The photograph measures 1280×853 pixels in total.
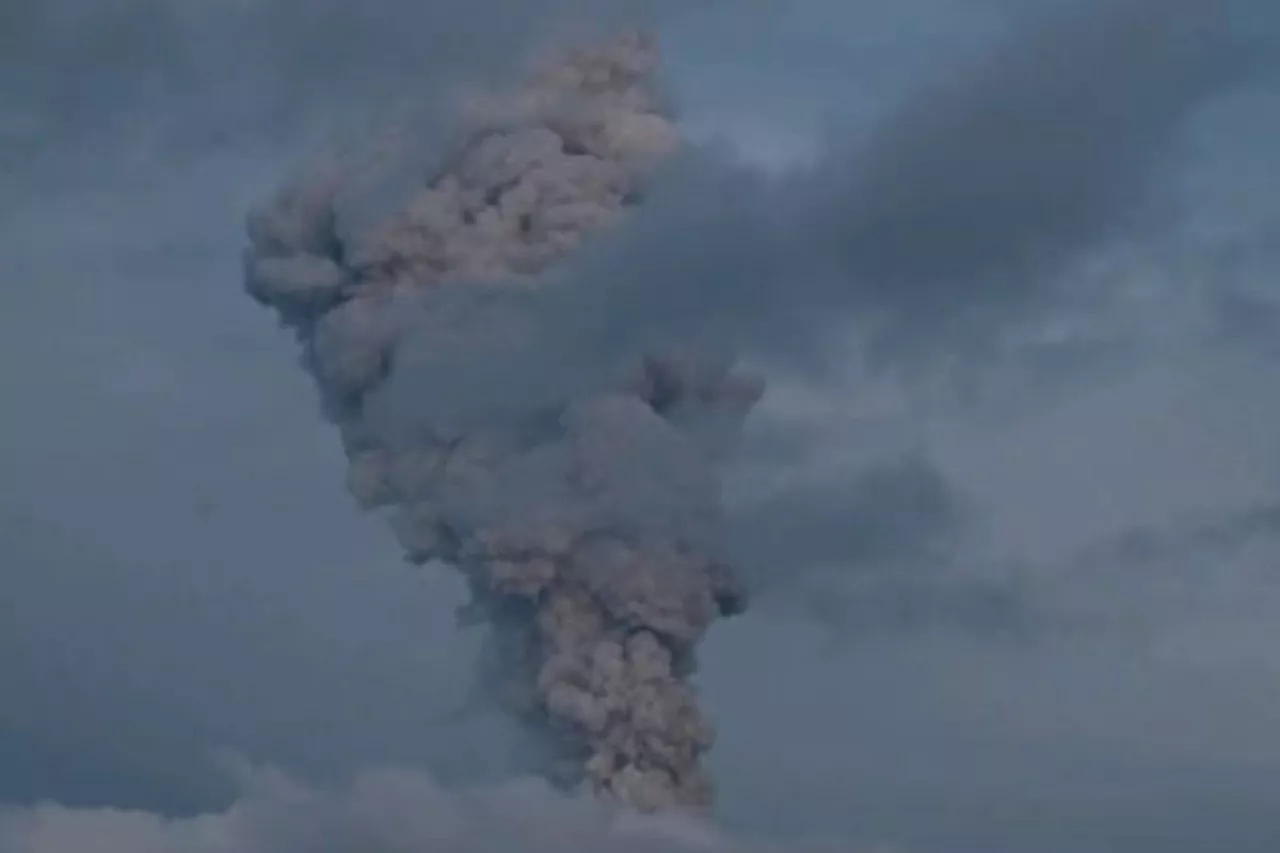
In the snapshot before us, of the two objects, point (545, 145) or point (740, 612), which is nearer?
point (545, 145)

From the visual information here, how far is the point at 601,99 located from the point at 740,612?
10.5 meters

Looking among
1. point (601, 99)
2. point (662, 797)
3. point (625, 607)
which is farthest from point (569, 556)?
point (601, 99)

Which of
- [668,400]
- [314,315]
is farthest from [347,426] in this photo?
[668,400]

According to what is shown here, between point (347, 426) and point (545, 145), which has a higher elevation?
point (545, 145)

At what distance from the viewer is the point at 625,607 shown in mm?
57094

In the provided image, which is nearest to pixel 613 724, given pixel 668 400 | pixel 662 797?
pixel 662 797

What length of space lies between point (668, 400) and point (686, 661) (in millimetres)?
5164

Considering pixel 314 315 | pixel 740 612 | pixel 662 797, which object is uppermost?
pixel 314 315

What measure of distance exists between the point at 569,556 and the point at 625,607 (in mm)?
1438

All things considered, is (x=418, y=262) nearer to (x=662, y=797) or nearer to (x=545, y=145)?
(x=545, y=145)

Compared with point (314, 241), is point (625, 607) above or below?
below

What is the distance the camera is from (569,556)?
188 ft

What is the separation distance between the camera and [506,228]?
56.5 meters

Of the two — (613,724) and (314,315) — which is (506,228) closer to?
(314,315)
